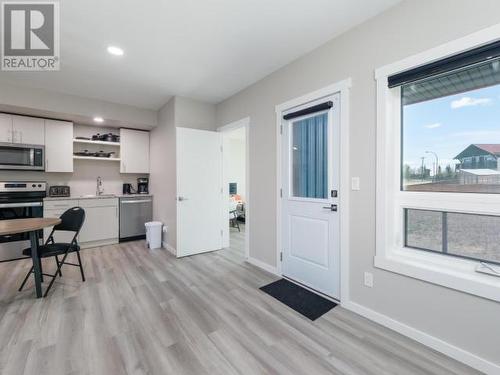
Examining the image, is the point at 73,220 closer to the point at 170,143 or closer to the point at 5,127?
the point at 170,143

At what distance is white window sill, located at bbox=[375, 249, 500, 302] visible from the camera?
1.51 meters

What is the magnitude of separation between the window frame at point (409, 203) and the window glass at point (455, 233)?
6cm

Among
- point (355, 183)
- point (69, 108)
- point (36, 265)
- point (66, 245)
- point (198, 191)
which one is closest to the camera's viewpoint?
point (355, 183)

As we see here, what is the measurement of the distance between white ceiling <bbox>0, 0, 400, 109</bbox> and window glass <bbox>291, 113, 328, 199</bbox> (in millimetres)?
821

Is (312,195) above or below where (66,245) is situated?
above

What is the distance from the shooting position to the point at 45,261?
360 cm

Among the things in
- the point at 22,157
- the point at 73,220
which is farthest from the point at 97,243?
the point at 22,157

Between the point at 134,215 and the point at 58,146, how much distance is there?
180 centimetres

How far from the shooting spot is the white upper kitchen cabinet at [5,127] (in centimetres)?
369

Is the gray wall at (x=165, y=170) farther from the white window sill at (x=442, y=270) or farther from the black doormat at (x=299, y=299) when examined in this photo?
the white window sill at (x=442, y=270)

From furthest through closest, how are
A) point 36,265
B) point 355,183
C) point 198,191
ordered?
point 198,191
point 36,265
point 355,183

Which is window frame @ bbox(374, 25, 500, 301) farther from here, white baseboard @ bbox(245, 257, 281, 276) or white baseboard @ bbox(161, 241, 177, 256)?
white baseboard @ bbox(161, 241, 177, 256)

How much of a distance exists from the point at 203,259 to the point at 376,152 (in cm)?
291

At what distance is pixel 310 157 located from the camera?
2.70 metres
